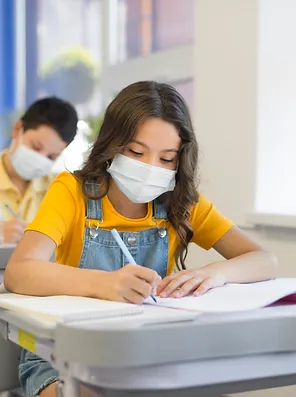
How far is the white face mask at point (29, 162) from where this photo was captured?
272 cm

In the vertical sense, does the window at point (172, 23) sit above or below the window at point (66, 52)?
above

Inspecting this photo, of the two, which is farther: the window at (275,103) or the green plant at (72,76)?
the green plant at (72,76)

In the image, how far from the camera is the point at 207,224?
1.78m

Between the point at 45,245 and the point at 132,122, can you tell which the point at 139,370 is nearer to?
the point at 45,245

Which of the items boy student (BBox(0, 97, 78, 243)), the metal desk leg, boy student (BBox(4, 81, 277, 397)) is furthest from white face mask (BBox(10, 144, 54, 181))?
the metal desk leg

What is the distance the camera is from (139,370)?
1031mm

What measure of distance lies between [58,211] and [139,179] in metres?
0.18

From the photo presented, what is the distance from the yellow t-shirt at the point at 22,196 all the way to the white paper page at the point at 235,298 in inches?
55.4

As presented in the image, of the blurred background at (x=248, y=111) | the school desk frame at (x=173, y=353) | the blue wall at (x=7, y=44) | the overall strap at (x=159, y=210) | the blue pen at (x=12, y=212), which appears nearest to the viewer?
the school desk frame at (x=173, y=353)

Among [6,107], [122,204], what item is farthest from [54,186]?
[6,107]

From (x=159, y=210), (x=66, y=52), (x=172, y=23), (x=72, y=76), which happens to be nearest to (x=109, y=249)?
(x=159, y=210)

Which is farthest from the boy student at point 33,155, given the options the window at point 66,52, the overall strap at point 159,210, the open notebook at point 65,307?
the open notebook at point 65,307

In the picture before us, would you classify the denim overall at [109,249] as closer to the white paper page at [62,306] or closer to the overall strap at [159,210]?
the overall strap at [159,210]

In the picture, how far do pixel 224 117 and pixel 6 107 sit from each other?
295 cm
